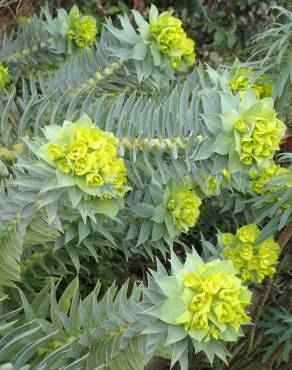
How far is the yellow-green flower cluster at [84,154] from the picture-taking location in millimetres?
804

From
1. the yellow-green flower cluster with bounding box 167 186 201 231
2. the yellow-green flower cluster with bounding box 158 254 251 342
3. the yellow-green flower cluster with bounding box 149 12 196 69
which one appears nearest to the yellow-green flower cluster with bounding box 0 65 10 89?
the yellow-green flower cluster with bounding box 149 12 196 69

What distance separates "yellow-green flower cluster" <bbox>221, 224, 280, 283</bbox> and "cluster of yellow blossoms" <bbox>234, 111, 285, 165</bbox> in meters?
0.39

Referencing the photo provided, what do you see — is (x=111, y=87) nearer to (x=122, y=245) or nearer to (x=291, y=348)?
(x=122, y=245)

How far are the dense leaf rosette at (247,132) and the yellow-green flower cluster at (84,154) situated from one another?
0.18 m

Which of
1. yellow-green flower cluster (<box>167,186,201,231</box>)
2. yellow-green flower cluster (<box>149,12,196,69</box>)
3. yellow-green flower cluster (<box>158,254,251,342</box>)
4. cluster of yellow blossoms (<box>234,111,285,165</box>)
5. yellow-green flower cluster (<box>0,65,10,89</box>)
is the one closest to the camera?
yellow-green flower cluster (<box>158,254,251,342</box>)

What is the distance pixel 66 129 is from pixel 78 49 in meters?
0.77

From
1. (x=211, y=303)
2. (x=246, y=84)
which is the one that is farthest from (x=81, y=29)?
(x=211, y=303)

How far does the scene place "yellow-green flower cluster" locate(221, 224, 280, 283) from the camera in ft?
4.17

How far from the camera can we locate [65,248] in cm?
119

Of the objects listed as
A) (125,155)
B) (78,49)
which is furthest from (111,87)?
(125,155)

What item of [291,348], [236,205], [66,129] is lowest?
[291,348]

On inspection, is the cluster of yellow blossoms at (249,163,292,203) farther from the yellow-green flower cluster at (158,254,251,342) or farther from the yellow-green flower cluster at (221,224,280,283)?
the yellow-green flower cluster at (158,254,251,342)

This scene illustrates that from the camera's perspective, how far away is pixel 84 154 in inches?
31.6

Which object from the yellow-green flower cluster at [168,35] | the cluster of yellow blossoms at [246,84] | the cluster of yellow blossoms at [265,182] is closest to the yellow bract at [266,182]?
the cluster of yellow blossoms at [265,182]
